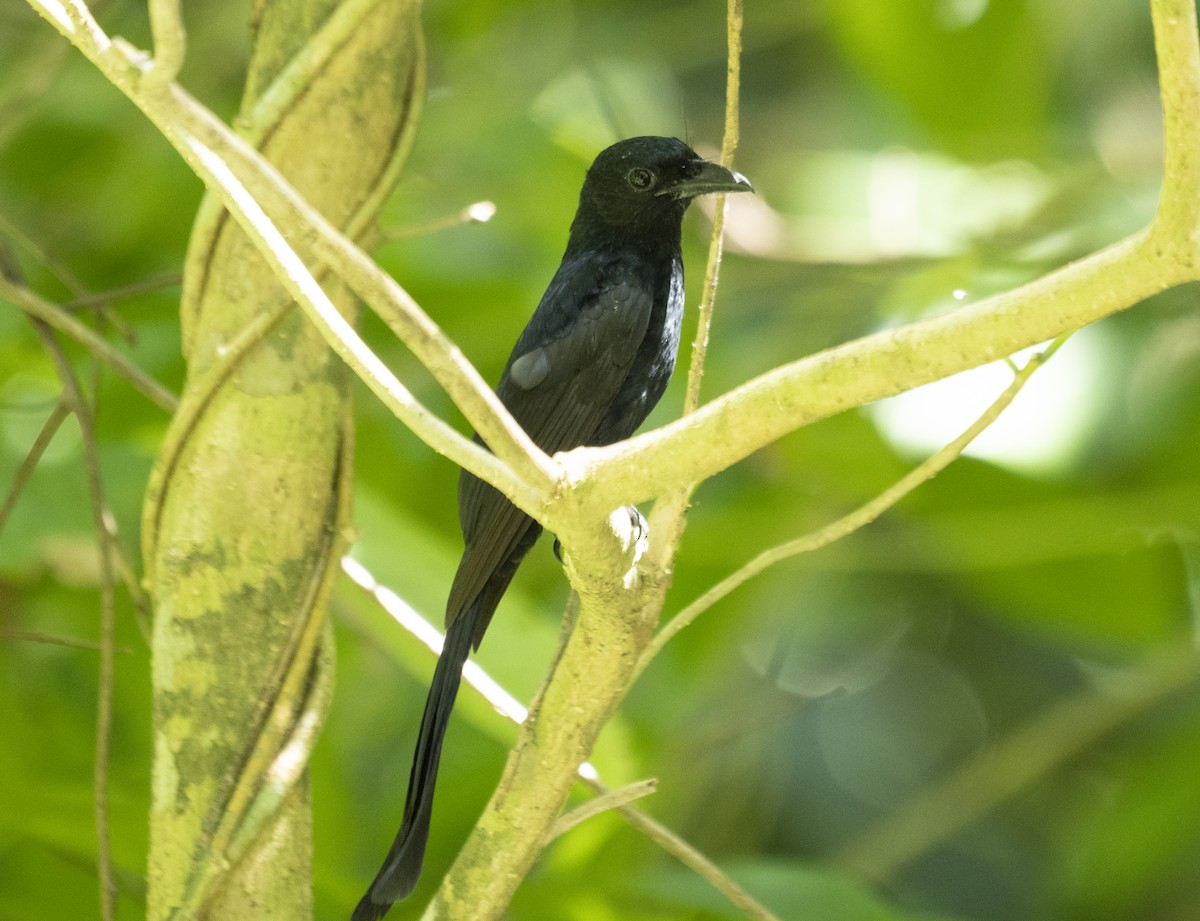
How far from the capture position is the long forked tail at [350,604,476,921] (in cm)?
177

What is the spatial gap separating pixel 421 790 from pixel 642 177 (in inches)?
51.8

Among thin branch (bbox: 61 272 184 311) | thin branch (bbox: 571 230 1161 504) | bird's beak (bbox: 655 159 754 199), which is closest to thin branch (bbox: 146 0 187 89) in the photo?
thin branch (bbox: 571 230 1161 504)

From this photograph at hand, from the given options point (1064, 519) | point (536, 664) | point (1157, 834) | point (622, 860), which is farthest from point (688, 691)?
point (1157, 834)

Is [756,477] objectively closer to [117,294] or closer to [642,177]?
[642,177]

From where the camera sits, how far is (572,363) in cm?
240

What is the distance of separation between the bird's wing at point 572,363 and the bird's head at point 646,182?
22 centimetres

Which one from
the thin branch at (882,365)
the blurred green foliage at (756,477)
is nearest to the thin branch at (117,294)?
the blurred green foliage at (756,477)

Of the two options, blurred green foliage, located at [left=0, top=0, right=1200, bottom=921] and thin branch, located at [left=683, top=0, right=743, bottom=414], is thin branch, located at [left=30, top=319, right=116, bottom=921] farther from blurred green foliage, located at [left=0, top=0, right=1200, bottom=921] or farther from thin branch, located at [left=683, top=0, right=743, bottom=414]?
thin branch, located at [left=683, top=0, right=743, bottom=414]

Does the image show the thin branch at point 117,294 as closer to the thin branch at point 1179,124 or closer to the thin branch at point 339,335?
the thin branch at point 339,335

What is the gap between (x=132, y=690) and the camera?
2.77 m

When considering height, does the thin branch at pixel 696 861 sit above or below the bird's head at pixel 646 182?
below

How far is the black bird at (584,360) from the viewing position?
195cm

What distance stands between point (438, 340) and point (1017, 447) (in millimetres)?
2101

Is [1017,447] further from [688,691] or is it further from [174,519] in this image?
[174,519]
